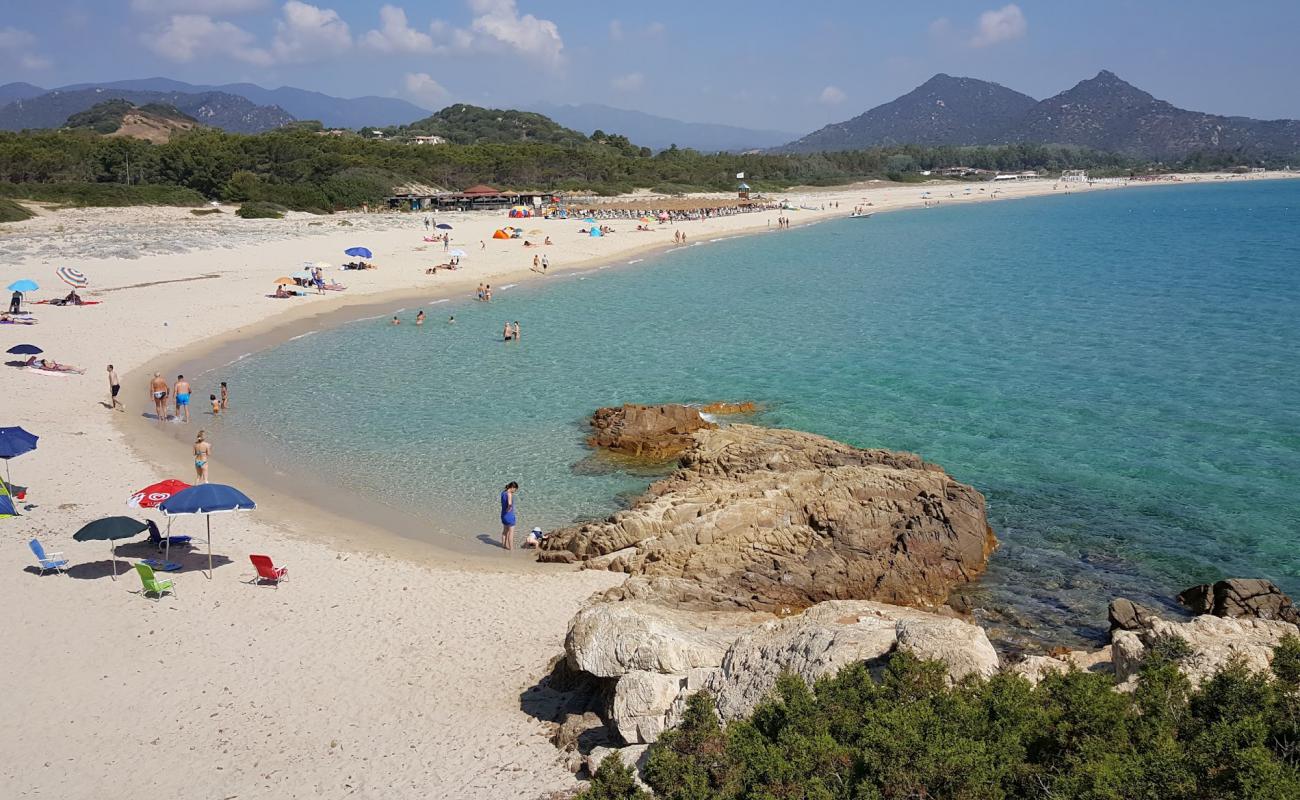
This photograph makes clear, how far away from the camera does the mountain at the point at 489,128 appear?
150 meters

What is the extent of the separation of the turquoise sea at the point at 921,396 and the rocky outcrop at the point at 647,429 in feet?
2.66

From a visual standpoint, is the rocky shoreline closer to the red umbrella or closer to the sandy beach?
the sandy beach

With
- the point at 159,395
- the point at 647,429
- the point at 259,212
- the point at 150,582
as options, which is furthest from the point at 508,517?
the point at 259,212

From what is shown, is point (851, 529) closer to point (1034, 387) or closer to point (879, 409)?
point (879, 409)

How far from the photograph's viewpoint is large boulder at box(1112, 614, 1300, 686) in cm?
745

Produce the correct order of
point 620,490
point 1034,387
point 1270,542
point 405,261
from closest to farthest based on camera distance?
point 1270,542, point 620,490, point 1034,387, point 405,261

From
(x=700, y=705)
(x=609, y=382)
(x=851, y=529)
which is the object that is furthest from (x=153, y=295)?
(x=700, y=705)

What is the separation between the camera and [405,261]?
144 ft

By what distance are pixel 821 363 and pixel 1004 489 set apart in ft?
34.7

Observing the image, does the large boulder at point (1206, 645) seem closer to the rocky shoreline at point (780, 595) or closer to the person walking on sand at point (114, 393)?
the rocky shoreline at point (780, 595)

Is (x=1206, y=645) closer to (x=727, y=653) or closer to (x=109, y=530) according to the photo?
(x=727, y=653)

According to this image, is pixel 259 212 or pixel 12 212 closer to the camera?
pixel 12 212

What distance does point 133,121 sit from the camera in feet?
460

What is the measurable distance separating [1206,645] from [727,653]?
160 inches
